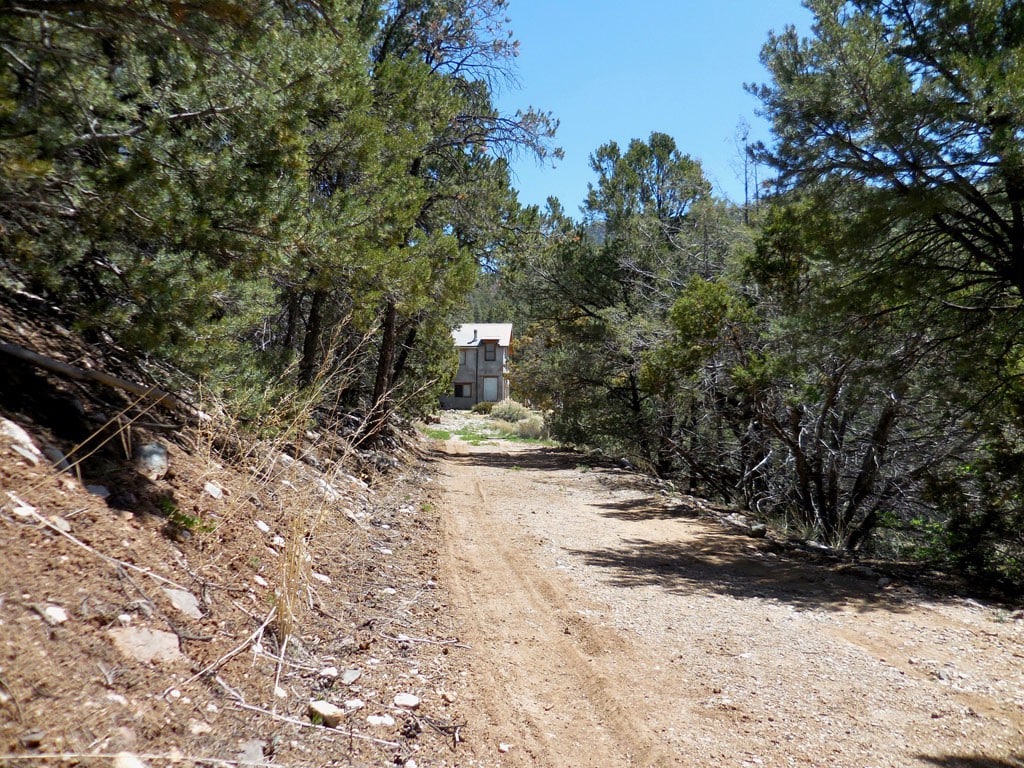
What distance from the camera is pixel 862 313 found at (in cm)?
819

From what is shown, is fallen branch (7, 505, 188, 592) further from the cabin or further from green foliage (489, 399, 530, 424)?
the cabin

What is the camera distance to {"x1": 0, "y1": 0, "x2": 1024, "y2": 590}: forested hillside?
4.80 meters

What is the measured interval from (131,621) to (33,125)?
9.92 ft

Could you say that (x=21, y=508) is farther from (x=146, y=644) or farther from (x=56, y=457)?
(x=146, y=644)

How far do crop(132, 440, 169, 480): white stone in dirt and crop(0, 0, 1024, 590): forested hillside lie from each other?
0.65m

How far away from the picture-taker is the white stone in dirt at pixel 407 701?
386 cm

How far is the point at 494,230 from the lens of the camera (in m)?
14.3

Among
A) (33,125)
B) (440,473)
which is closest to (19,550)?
(33,125)

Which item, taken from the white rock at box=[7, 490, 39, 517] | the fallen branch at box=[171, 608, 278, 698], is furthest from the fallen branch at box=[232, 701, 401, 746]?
the white rock at box=[7, 490, 39, 517]

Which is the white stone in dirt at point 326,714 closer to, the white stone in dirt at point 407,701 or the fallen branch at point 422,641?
the white stone in dirt at point 407,701

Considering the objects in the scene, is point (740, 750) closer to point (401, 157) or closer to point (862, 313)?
point (862, 313)

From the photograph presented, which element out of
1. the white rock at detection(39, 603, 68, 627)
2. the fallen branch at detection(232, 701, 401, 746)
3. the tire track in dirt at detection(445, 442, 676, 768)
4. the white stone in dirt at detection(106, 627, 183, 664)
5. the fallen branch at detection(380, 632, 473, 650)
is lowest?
the tire track in dirt at detection(445, 442, 676, 768)

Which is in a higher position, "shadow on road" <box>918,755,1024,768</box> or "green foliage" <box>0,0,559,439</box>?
"green foliage" <box>0,0,559,439</box>

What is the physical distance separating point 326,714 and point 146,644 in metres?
0.89
